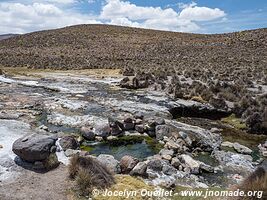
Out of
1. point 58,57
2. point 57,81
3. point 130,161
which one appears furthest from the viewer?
point 58,57

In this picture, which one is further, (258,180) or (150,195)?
(150,195)

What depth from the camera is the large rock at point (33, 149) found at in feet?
43.3

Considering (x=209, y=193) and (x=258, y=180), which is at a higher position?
(x=258, y=180)

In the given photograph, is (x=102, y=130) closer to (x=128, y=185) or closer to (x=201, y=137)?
(x=201, y=137)

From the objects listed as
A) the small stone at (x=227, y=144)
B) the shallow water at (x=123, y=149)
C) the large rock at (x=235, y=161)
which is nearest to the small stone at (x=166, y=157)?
the shallow water at (x=123, y=149)

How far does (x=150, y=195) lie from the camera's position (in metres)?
11.7

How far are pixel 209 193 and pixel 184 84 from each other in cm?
2136

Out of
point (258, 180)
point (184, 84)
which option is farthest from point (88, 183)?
point (184, 84)

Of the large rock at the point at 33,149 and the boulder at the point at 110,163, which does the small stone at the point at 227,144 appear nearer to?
the boulder at the point at 110,163

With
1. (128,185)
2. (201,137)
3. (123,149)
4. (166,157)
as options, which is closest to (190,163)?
(166,157)

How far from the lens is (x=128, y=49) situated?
254ft

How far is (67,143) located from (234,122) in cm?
1220

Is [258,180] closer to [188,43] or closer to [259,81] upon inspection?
[259,81]

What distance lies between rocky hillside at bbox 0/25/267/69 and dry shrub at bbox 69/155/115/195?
37.1 metres
